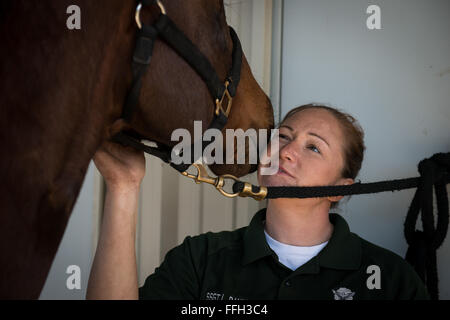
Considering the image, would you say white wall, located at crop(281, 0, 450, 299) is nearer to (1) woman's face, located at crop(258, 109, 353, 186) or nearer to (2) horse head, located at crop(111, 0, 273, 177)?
(1) woman's face, located at crop(258, 109, 353, 186)

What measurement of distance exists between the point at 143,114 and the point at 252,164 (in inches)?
16.6

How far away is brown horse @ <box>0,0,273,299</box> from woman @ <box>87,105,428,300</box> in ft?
0.80

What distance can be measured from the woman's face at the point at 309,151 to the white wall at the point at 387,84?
253 millimetres

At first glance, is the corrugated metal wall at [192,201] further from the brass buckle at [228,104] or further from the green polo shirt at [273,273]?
the brass buckle at [228,104]

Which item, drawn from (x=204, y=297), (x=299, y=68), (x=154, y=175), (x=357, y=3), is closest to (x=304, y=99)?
(x=299, y=68)

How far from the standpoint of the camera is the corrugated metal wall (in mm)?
1672

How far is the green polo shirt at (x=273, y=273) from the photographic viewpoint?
1042 millimetres

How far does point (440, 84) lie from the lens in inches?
55.4

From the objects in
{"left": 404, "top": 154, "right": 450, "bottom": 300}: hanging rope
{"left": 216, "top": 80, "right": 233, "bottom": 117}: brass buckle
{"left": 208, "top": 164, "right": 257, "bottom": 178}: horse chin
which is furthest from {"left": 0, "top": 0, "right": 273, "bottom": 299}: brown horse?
{"left": 404, "top": 154, "right": 450, "bottom": 300}: hanging rope

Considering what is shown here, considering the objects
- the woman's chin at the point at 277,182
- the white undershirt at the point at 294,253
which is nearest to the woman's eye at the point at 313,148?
the woman's chin at the point at 277,182

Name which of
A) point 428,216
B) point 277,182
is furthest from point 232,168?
point 428,216

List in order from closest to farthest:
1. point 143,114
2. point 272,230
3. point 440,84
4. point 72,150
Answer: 1. point 72,150
2. point 143,114
3. point 272,230
4. point 440,84

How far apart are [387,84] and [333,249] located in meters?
0.65
